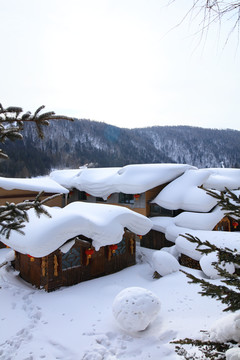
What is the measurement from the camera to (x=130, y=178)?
52.5 ft

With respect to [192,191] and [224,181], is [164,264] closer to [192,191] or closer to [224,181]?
[192,191]

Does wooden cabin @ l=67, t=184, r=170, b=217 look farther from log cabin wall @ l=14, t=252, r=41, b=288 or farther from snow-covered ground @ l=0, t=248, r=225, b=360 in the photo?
log cabin wall @ l=14, t=252, r=41, b=288

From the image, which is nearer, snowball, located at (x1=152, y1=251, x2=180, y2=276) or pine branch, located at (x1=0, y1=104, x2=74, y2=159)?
pine branch, located at (x1=0, y1=104, x2=74, y2=159)

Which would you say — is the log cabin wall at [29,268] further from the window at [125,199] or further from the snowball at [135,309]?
the window at [125,199]

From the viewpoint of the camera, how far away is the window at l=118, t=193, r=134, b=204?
16.9 metres

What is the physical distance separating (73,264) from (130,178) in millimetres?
7501

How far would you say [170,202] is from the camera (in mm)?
14492

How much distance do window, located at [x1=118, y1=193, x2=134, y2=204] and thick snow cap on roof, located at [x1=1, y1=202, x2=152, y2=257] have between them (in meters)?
5.43

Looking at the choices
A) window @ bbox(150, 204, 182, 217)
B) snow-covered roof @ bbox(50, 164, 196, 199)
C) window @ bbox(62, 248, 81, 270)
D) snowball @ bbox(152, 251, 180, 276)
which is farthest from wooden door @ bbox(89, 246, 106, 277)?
window @ bbox(150, 204, 182, 217)

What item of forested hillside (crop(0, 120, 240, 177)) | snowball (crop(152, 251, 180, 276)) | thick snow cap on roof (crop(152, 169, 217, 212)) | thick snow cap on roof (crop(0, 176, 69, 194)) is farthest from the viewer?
forested hillside (crop(0, 120, 240, 177))

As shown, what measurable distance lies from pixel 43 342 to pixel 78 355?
1026 mm

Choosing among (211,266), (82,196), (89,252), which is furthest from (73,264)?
(82,196)

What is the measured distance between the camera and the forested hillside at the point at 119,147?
188ft

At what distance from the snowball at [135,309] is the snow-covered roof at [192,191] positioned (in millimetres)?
8234
